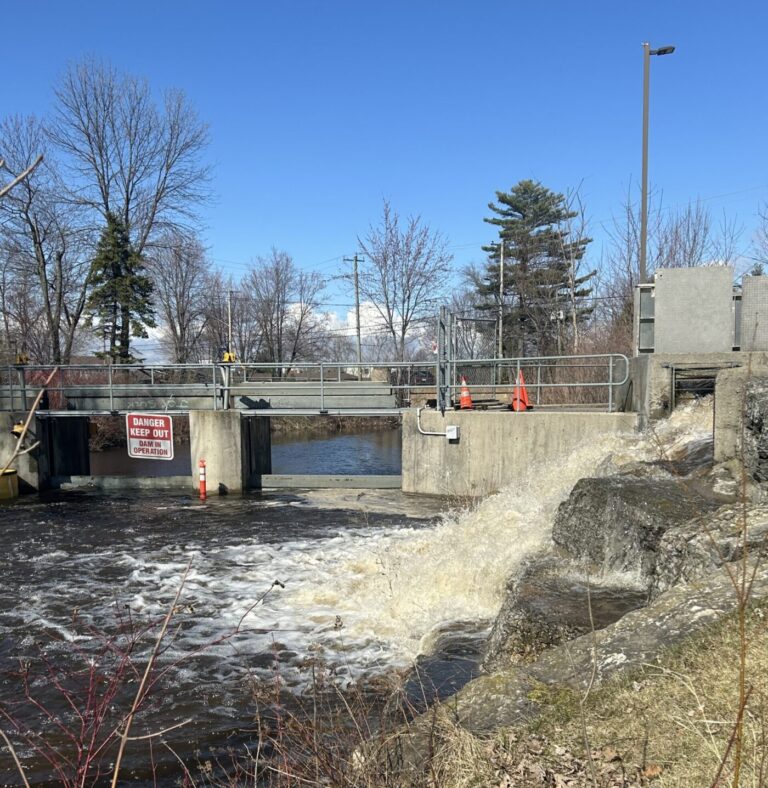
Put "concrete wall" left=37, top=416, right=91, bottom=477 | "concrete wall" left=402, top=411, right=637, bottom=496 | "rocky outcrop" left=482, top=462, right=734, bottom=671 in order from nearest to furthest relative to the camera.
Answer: "rocky outcrop" left=482, top=462, right=734, bottom=671 → "concrete wall" left=402, top=411, right=637, bottom=496 → "concrete wall" left=37, top=416, right=91, bottom=477

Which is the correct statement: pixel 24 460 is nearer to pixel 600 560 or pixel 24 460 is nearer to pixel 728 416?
pixel 600 560

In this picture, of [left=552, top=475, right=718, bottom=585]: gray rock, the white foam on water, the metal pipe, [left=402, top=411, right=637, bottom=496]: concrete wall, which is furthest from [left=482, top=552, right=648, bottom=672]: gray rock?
the metal pipe

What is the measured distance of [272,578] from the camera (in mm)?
9141

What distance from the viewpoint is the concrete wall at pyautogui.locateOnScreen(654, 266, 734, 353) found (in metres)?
11.3

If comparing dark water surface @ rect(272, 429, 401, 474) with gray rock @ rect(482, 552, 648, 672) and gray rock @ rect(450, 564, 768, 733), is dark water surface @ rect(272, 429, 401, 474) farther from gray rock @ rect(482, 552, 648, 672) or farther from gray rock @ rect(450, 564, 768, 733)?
gray rock @ rect(450, 564, 768, 733)

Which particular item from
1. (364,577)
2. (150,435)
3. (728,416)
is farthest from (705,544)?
(150,435)

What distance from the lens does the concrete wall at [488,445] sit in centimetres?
1316

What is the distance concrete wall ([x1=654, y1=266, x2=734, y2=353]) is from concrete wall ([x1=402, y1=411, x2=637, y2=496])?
1.73m

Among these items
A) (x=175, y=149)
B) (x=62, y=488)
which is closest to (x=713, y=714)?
(x=62, y=488)

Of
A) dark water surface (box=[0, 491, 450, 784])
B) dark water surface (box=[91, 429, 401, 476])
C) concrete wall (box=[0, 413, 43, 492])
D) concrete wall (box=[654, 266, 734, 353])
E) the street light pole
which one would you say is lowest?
dark water surface (box=[91, 429, 401, 476])

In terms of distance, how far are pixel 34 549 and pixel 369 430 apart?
25.2 meters

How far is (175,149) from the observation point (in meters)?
33.4


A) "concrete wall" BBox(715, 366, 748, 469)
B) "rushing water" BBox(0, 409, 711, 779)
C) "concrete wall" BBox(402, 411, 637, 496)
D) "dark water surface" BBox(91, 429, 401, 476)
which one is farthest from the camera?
"dark water surface" BBox(91, 429, 401, 476)

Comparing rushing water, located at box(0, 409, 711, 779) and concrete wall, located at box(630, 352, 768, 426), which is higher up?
concrete wall, located at box(630, 352, 768, 426)
